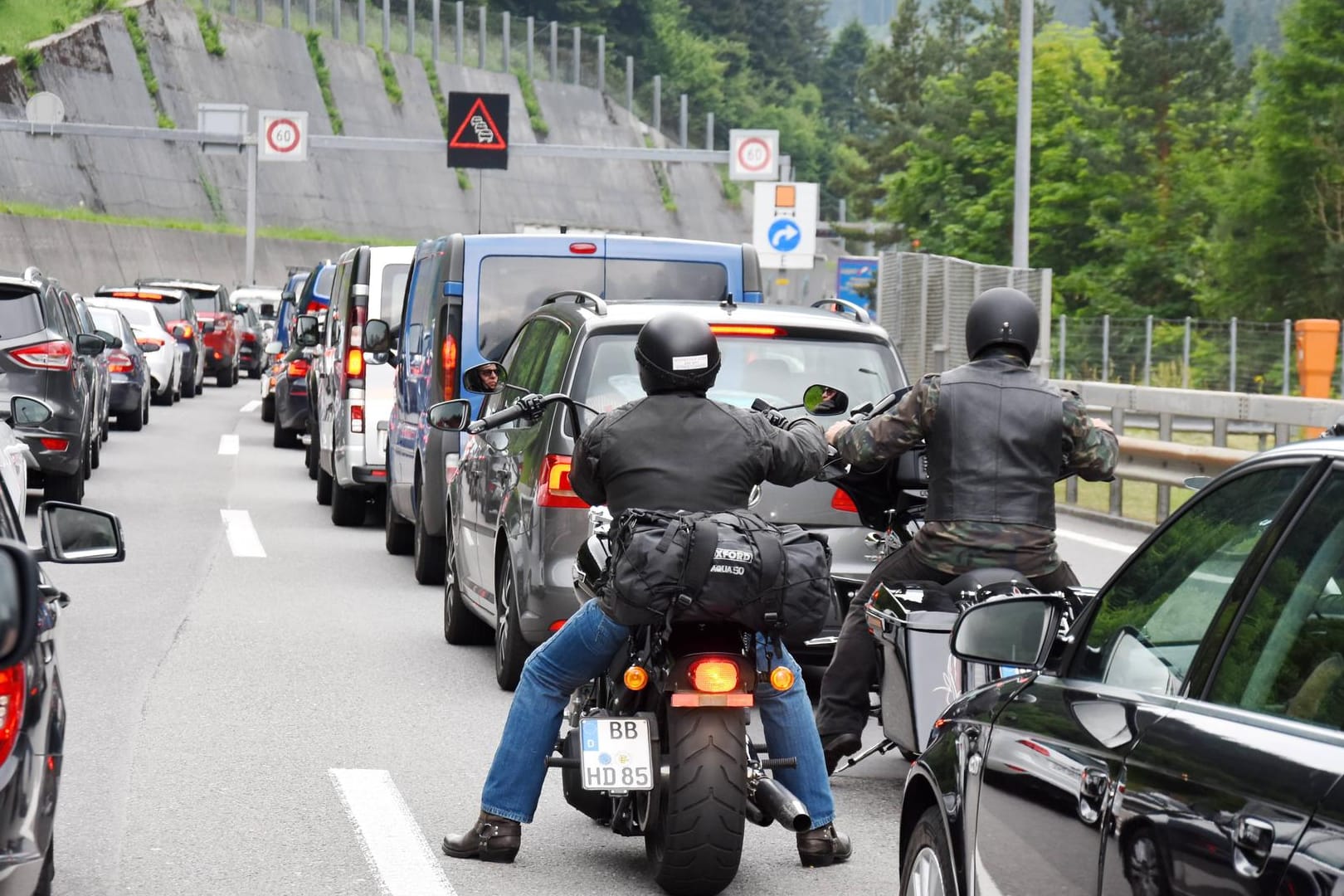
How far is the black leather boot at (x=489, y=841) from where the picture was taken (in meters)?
6.34

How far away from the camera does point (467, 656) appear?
35.2 feet

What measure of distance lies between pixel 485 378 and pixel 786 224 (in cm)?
2070

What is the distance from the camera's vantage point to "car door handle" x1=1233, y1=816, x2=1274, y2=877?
9.57 ft

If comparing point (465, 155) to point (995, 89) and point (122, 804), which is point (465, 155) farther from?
point (122, 804)

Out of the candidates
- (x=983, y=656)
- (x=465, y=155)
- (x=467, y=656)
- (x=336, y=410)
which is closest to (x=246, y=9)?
(x=465, y=155)

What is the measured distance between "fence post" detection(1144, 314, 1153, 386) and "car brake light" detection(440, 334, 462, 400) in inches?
1176

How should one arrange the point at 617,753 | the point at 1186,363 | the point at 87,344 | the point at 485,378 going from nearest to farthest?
the point at 617,753
the point at 485,378
the point at 87,344
the point at 1186,363

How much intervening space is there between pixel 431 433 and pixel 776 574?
744 cm

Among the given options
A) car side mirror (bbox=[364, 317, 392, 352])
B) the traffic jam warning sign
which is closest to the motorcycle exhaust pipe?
car side mirror (bbox=[364, 317, 392, 352])

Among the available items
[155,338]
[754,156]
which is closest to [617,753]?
[155,338]

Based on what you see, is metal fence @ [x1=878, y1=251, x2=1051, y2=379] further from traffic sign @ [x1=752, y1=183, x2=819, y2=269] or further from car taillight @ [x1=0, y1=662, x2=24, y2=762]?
car taillight @ [x1=0, y1=662, x2=24, y2=762]

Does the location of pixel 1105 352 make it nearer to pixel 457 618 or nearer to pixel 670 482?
pixel 457 618

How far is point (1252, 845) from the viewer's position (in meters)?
2.96

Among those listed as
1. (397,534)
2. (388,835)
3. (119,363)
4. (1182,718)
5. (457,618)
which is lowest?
(397,534)
